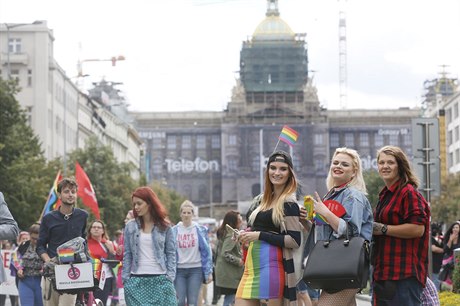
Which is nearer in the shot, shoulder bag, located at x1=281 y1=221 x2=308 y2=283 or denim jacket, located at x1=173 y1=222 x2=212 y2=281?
shoulder bag, located at x1=281 y1=221 x2=308 y2=283

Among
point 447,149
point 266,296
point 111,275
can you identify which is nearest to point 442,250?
point 111,275

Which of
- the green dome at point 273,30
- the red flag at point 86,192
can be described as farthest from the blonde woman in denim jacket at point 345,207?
→ the green dome at point 273,30

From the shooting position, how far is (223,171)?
545ft

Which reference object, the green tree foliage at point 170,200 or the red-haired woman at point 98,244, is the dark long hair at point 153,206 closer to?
the red-haired woman at point 98,244

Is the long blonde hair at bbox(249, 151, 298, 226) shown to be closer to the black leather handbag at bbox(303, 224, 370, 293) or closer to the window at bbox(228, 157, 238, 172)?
the black leather handbag at bbox(303, 224, 370, 293)

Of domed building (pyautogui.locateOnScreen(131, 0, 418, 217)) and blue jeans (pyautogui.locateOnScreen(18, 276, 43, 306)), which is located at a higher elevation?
domed building (pyautogui.locateOnScreen(131, 0, 418, 217))

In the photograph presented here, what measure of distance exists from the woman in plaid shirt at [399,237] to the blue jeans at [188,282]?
692 cm

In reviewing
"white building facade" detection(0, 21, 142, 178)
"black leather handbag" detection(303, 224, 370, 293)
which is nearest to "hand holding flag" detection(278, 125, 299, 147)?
"black leather handbag" detection(303, 224, 370, 293)

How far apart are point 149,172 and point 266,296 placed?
155767 millimetres

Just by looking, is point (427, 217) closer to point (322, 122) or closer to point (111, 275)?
point (111, 275)

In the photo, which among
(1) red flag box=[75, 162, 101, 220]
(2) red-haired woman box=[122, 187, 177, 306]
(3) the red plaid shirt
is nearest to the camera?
(3) the red plaid shirt

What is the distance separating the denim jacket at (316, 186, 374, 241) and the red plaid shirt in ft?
0.52

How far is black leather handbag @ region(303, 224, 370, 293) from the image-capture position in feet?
26.4

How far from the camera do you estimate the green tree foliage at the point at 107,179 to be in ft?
221
